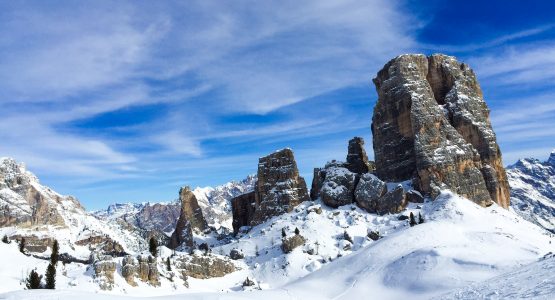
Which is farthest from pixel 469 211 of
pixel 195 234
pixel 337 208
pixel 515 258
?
pixel 195 234

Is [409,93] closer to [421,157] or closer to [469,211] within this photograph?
[421,157]

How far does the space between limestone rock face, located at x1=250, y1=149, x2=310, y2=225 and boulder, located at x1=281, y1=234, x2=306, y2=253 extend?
21.7 m

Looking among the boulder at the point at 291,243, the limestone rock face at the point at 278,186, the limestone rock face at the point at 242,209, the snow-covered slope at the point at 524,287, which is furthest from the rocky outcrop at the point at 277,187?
the snow-covered slope at the point at 524,287

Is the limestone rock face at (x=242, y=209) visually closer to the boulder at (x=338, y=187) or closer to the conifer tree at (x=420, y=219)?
the boulder at (x=338, y=187)

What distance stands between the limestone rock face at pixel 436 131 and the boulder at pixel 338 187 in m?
8.63

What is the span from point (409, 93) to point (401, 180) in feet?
68.9

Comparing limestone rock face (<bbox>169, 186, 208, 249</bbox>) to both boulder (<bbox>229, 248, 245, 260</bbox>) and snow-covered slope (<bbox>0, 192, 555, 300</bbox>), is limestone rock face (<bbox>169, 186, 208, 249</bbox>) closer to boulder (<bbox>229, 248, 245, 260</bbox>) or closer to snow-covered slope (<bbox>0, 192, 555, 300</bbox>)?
snow-covered slope (<bbox>0, 192, 555, 300</bbox>)

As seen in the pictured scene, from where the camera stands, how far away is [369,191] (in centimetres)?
11006

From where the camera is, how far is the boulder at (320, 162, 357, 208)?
376 ft

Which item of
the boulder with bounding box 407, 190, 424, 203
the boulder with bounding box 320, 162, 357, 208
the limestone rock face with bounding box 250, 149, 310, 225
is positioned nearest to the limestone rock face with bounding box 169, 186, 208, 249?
the limestone rock face with bounding box 250, 149, 310, 225

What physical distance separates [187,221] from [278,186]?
129ft

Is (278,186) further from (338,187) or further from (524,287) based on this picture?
(524,287)

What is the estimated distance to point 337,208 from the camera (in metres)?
114

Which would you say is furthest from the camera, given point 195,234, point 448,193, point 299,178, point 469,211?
point 195,234
